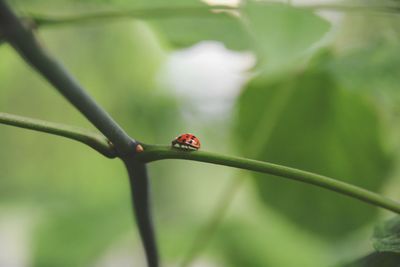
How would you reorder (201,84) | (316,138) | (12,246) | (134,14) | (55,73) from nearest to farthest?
(55,73)
(134,14)
(316,138)
(201,84)
(12,246)

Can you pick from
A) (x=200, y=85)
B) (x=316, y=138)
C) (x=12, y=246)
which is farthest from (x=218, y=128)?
(x=12, y=246)

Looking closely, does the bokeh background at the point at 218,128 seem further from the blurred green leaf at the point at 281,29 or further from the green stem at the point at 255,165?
the green stem at the point at 255,165

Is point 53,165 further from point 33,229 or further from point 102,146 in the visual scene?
point 102,146

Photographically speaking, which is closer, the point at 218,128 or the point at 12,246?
the point at 218,128

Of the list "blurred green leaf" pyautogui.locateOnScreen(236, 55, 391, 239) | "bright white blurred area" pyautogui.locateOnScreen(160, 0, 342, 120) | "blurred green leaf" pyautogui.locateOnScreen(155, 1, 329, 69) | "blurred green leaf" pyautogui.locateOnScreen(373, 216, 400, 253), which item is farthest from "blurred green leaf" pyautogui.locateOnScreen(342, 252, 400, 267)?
"bright white blurred area" pyautogui.locateOnScreen(160, 0, 342, 120)

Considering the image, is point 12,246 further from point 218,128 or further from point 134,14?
point 134,14

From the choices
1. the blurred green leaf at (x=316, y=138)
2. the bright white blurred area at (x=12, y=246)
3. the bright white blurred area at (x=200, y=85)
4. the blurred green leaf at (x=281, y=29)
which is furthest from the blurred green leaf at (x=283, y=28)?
the bright white blurred area at (x=12, y=246)

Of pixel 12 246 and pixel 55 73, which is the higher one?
pixel 55 73
